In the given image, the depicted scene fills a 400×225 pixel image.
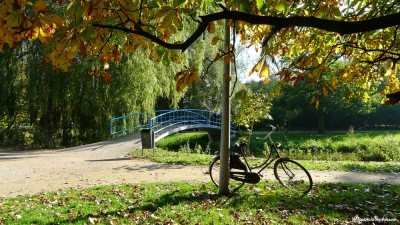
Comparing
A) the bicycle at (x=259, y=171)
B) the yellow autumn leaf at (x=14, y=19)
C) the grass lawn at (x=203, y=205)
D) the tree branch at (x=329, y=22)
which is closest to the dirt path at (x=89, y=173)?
the grass lawn at (x=203, y=205)

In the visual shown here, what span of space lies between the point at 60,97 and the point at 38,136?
2.14 m

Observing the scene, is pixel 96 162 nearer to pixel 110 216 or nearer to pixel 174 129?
pixel 110 216

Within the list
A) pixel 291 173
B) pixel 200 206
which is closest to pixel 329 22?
pixel 200 206

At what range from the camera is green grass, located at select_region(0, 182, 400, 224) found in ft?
14.1

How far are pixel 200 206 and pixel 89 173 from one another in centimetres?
407

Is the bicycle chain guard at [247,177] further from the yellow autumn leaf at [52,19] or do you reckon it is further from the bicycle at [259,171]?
the yellow autumn leaf at [52,19]

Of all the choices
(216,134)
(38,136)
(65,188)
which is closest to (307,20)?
(65,188)

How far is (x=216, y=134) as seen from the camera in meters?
23.0

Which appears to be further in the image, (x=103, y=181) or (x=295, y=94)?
(x=295, y=94)

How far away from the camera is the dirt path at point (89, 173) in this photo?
22.1ft

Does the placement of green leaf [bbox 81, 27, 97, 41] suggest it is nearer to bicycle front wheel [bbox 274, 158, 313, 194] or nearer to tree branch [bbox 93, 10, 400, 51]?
tree branch [bbox 93, 10, 400, 51]

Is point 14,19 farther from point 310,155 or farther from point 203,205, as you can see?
point 310,155

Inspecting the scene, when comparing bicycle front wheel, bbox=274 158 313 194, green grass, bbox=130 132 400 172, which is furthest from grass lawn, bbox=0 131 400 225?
green grass, bbox=130 132 400 172

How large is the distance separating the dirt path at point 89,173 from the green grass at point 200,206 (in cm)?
92
